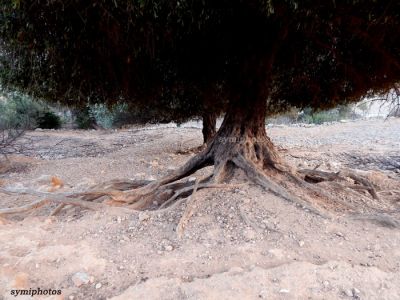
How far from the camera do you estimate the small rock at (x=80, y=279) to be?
2.35 m

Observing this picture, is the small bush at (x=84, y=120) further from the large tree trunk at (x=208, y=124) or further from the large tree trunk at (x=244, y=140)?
the large tree trunk at (x=244, y=140)

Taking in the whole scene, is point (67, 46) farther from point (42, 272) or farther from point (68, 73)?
point (42, 272)

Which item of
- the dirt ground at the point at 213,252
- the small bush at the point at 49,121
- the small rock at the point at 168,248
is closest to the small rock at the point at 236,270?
the dirt ground at the point at 213,252

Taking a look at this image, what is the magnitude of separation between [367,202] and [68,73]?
380 cm

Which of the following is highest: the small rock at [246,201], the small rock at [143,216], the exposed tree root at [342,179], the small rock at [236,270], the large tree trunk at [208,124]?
the large tree trunk at [208,124]

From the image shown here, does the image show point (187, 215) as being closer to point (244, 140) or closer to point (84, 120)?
point (244, 140)

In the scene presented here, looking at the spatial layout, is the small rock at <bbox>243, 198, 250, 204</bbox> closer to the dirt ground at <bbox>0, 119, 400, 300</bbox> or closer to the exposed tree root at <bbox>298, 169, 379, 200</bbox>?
the dirt ground at <bbox>0, 119, 400, 300</bbox>

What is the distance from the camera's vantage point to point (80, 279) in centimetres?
238

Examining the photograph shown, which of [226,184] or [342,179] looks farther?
[342,179]

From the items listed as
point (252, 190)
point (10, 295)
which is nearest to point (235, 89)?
point (252, 190)

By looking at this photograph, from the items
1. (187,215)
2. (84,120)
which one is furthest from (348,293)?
(84,120)

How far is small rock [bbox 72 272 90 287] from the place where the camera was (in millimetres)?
2355

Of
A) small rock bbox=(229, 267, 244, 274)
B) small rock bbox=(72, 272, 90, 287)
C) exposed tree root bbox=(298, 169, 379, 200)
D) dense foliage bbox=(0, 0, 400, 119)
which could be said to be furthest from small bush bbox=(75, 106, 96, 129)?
small rock bbox=(229, 267, 244, 274)

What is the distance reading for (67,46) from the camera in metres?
3.52
